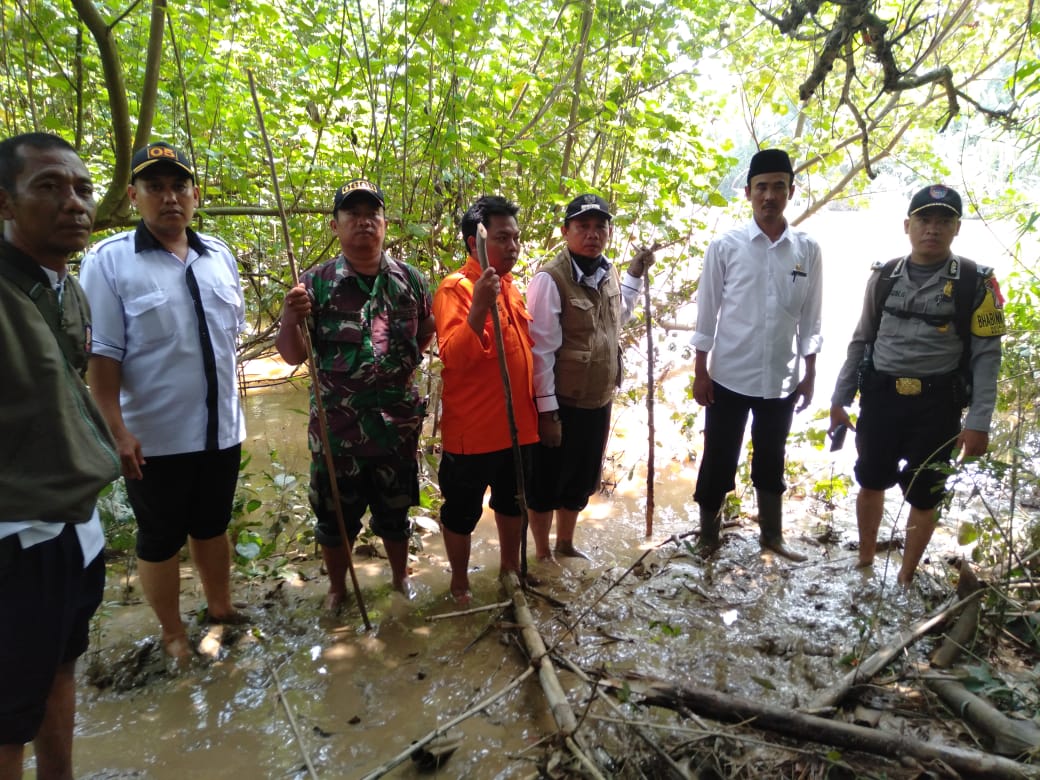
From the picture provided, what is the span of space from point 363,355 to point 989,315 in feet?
9.65

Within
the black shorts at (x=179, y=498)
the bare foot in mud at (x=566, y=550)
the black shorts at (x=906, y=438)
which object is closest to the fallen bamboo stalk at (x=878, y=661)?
the black shorts at (x=906, y=438)

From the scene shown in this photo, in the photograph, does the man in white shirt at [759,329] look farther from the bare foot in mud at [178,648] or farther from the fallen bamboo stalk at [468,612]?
the bare foot in mud at [178,648]

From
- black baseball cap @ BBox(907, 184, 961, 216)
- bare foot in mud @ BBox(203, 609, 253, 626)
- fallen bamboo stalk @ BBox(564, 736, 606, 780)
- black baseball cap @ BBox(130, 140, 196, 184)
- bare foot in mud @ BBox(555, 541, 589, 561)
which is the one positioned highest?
black baseball cap @ BBox(130, 140, 196, 184)

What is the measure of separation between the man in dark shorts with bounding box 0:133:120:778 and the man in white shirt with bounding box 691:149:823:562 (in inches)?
114

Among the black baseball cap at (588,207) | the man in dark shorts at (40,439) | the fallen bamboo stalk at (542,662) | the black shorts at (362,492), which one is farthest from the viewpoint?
the black baseball cap at (588,207)

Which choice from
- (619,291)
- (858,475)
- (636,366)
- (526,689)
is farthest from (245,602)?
(636,366)

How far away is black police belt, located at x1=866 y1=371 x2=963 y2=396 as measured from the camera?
9.94ft

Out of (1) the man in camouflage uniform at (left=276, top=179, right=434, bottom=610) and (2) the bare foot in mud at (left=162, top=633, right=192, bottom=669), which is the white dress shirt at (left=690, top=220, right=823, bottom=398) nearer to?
(1) the man in camouflage uniform at (left=276, top=179, right=434, bottom=610)

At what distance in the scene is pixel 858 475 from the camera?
3.36 meters

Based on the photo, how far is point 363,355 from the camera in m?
2.76

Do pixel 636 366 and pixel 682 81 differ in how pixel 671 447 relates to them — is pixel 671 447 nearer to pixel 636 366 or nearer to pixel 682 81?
pixel 636 366

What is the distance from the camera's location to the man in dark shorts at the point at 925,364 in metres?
2.94

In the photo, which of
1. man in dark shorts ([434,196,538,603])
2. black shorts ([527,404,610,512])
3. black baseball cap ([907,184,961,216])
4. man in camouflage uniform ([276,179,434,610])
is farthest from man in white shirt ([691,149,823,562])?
man in camouflage uniform ([276,179,434,610])

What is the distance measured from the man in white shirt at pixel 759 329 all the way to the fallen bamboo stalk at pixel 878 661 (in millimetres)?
1221
